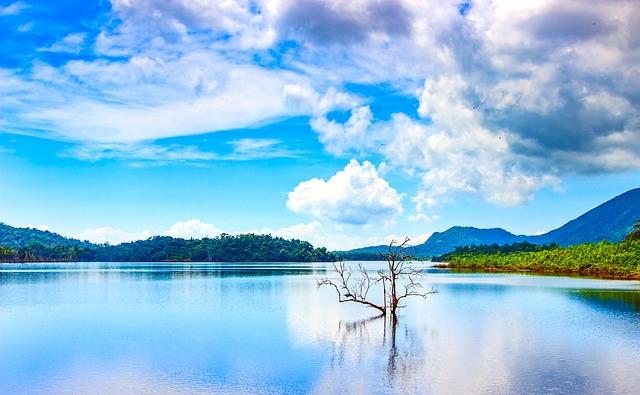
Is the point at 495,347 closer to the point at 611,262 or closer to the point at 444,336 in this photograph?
the point at 444,336

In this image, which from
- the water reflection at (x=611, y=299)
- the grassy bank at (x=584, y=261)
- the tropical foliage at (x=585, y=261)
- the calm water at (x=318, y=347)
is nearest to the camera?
the calm water at (x=318, y=347)

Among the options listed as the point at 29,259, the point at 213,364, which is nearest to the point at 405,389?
the point at 213,364

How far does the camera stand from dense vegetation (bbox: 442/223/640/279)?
254 feet

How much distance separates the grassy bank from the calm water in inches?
1484

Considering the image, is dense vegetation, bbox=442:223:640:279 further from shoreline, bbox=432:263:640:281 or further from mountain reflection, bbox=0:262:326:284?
mountain reflection, bbox=0:262:326:284

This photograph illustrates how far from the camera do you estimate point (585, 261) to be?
290 feet

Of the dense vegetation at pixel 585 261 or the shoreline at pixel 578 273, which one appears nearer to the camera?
the shoreline at pixel 578 273

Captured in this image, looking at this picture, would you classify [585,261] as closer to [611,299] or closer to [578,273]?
[578,273]

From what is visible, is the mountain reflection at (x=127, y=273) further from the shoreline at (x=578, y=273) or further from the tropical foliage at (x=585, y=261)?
the tropical foliage at (x=585, y=261)

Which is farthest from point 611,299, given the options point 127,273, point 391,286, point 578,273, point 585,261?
point 127,273

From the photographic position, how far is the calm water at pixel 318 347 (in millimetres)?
19203

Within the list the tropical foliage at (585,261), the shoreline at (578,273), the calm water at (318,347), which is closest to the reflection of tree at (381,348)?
the calm water at (318,347)

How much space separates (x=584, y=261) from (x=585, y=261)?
10.0 inches

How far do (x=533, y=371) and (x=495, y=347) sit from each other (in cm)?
468
